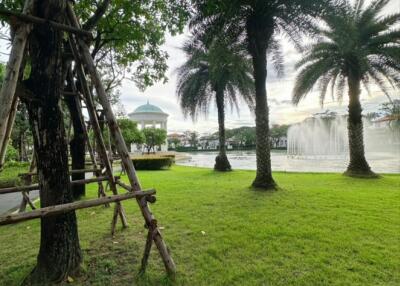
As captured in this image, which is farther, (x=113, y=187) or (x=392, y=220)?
(x=392, y=220)

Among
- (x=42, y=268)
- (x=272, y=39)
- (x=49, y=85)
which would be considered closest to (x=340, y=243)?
(x=42, y=268)

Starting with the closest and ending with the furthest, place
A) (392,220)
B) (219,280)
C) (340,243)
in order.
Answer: (219,280) < (340,243) < (392,220)

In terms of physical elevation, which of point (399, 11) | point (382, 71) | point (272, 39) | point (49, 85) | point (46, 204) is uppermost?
point (399, 11)

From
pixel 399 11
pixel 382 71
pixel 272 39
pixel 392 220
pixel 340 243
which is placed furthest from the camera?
pixel 382 71

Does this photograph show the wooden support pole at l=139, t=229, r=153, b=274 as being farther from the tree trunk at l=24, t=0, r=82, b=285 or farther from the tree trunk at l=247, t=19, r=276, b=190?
the tree trunk at l=247, t=19, r=276, b=190

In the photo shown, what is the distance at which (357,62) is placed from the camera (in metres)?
12.1

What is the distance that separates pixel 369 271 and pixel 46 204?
3914 mm

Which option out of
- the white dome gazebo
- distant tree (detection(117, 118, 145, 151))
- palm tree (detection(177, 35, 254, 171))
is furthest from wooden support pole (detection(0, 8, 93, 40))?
the white dome gazebo

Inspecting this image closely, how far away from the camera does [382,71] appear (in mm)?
12195

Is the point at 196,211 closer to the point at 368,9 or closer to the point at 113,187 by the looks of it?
the point at 113,187

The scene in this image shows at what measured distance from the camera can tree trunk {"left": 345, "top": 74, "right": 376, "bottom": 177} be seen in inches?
489

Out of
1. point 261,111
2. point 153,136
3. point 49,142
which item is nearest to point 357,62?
point 261,111

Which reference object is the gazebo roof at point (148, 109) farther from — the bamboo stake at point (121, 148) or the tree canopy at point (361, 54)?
the bamboo stake at point (121, 148)

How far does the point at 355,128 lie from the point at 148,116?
1751 inches
